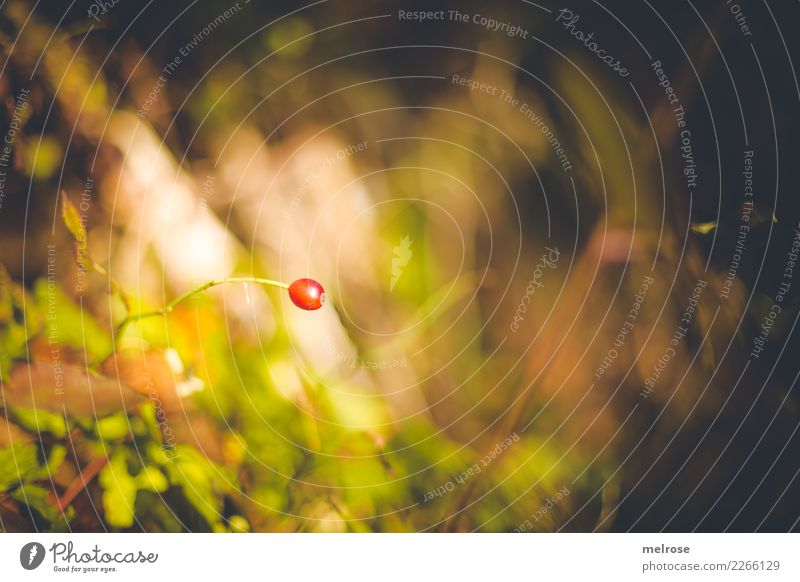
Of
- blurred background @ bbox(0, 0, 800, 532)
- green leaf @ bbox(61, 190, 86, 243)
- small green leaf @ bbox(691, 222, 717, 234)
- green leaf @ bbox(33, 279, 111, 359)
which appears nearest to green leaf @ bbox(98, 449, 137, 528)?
blurred background @ bbox(0, 0, 800, 532)

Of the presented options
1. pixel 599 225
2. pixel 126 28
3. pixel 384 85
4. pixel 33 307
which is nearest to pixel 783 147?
pixel 599 225

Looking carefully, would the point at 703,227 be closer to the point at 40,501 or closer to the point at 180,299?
the point at 180,299

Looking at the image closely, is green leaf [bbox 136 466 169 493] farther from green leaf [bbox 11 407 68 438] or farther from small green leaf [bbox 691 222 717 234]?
small green leaf [bbox 691 222 717 234]

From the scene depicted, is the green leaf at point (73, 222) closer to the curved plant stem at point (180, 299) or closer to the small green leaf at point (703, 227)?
the curved plant stem at point (180, 299)

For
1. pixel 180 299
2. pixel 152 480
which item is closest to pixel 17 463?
pixel 152 480

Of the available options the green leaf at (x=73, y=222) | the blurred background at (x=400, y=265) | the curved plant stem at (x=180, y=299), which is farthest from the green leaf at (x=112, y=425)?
the green leaf at (x=73, y=222)
